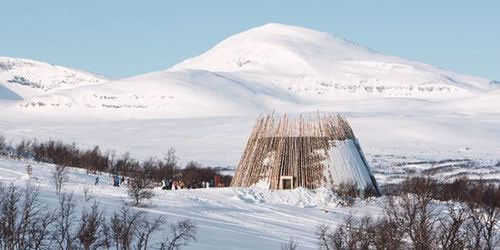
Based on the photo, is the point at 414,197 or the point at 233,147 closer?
the point at 414,197

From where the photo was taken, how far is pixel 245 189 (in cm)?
3731

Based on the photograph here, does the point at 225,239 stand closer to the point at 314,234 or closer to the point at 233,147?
the point at 314,234

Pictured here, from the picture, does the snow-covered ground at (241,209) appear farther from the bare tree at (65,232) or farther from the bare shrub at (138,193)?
the bare tree at (65,232)

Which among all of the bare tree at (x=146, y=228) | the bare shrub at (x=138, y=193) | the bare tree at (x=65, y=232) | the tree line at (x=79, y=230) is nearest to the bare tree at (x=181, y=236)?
the tree line at (x=79, y=230)

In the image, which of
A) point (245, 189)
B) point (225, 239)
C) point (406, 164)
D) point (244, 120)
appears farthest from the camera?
point (244, 120)

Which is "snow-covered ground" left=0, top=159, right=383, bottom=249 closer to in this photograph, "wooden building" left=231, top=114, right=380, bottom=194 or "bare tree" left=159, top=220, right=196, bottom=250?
"bare tree" left=159, top=220, right=196, bottom=250

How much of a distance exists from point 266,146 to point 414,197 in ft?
32.6

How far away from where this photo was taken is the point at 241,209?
3334 cm

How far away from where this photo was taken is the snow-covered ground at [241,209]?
26562 mm

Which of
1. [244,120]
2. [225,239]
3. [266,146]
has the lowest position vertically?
[225,239]

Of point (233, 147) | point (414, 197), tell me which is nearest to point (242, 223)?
point (414, 197)

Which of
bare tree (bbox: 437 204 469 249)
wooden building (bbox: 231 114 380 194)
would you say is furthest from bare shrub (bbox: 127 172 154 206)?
wooden building (bbox: 231 114 380 194)

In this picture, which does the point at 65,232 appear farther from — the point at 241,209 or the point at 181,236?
the point at 241,209

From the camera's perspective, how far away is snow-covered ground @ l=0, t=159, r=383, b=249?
26.6 meters
